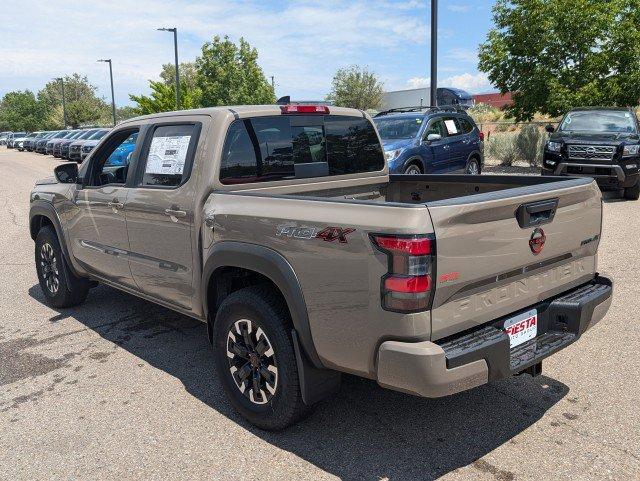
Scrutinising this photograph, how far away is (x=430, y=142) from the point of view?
478 inches

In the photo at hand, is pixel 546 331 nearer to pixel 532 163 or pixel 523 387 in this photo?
pixel 523 387

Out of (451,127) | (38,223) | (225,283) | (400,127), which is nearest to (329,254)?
(225,283)

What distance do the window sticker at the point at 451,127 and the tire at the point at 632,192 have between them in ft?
12.1

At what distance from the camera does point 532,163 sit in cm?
1909

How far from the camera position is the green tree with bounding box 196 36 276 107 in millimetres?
37938

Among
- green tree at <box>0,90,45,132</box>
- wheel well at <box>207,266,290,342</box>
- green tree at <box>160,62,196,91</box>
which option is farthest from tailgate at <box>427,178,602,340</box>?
green tree at <box>0,90,45,132</box>

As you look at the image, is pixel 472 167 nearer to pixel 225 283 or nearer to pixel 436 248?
pixel 225 283

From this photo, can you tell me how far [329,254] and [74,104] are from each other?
7372 centimetres

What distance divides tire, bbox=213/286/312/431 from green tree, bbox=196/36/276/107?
1394 inches

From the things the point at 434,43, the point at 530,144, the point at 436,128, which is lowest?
the point at 530,144

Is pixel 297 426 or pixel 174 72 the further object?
pixel 174 72

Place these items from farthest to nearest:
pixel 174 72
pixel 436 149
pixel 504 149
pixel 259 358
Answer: pixel 174 72
pixel 504 149
pixel 436 149
pixel 259 358

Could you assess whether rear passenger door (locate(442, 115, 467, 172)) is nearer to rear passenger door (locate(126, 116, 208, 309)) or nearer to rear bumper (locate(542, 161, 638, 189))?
rear bumper (locate(542, 161, 638, 189))

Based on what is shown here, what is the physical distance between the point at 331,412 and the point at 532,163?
56.3 feet
